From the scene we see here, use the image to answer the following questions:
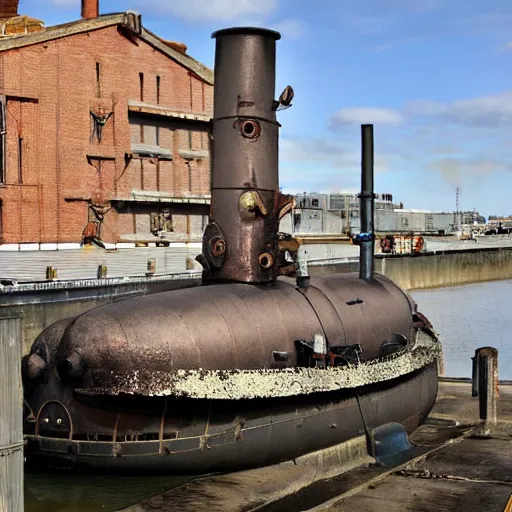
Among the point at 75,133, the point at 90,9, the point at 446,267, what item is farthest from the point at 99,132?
the point at 446,267

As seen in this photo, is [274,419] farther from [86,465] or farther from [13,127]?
[13,127]

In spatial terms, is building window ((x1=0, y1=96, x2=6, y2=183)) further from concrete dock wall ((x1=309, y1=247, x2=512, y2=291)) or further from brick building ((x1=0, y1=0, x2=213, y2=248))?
concrete dock wall ((x1=309, y1=247, x2=512, y2=291))

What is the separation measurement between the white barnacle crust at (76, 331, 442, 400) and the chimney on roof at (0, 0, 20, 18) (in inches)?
1650

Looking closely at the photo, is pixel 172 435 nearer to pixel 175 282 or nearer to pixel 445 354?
pixel 175 282

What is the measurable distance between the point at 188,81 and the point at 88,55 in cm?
814

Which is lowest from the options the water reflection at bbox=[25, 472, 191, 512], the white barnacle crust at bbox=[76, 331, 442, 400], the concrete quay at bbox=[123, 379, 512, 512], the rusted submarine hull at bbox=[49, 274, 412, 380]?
the water reflection at bbox=[25, 472, 191, 512]

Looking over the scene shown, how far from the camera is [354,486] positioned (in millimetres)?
14742

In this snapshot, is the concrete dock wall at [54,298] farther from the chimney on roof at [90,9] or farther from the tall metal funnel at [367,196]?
the chimney on roof at [90,9]

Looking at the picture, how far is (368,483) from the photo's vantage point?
14359mm

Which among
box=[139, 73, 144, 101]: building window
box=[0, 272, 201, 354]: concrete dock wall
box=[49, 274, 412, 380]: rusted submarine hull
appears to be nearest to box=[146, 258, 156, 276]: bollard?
box=[0, 272, 201, 354]: concrete dock wall

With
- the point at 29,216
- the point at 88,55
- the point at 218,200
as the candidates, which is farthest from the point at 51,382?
the point at 88,55

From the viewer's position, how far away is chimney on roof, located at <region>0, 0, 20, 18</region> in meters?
51.6

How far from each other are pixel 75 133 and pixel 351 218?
63.3m

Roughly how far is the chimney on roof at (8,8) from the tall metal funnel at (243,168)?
3797cm
